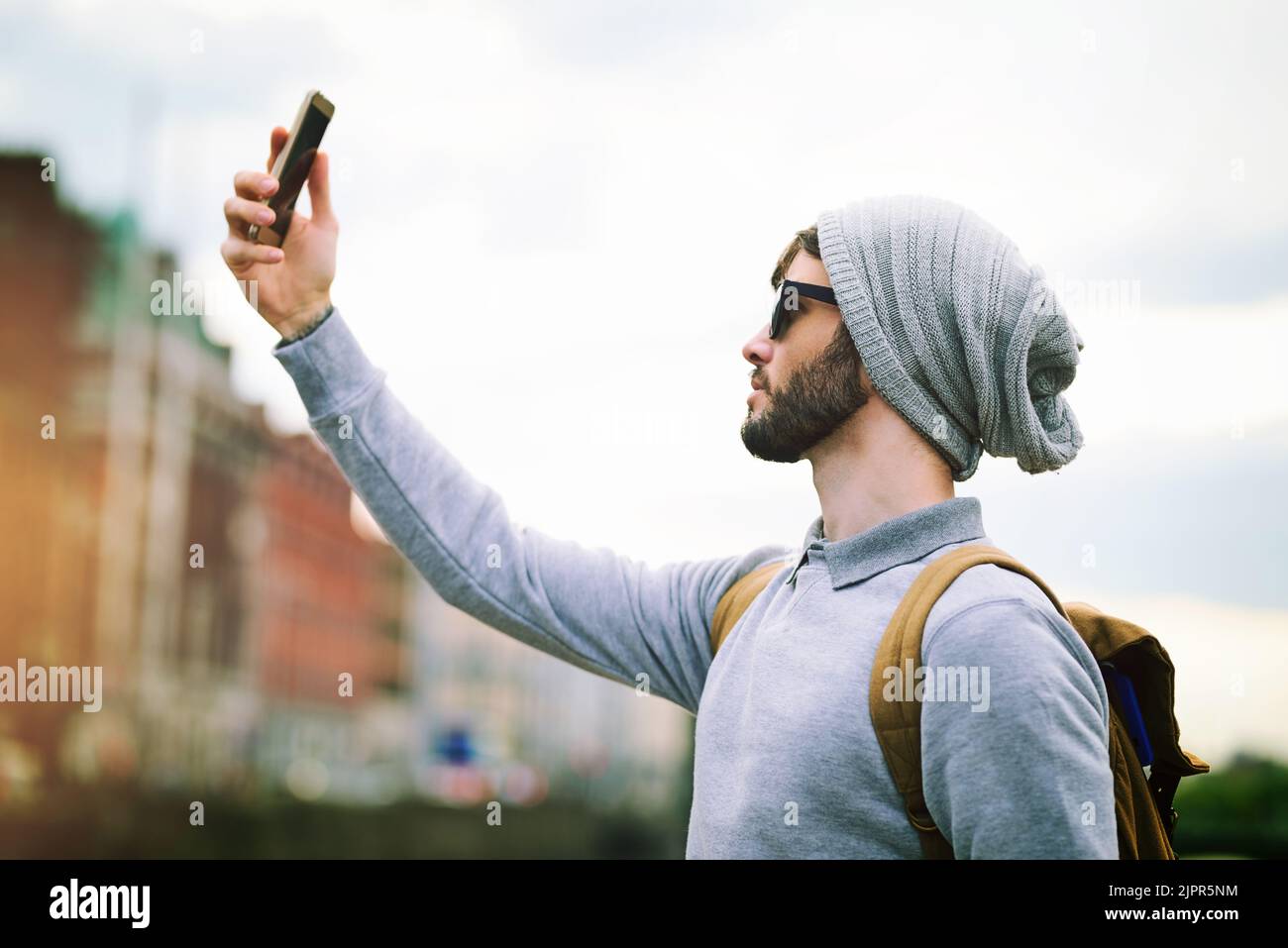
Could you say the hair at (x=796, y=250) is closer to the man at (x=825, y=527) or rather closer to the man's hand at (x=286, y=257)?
the man at (x=825, y=527)

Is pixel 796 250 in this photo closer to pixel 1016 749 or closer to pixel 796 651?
pixel 796 651

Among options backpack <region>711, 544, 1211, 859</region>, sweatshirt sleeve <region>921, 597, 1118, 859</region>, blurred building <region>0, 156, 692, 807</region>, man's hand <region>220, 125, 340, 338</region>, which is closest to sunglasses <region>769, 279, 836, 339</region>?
backpack <region>711, 544, 1211, 859</region>

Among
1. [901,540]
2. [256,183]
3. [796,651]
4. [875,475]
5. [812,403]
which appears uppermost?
→ [256,183]

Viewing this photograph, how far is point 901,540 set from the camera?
2.72 metres

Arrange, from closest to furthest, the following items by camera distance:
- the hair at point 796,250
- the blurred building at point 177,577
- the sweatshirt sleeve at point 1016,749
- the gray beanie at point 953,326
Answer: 1. the sweatshirt sleeve at point 1016,749
2. the gray beanie at point 953,326
3. the hair at point 796,250
4. the blurred building at point 177,577

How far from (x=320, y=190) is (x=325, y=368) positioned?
16.7 inches

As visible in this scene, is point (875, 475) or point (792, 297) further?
point (792, 297)

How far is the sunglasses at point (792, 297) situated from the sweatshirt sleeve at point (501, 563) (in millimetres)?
559

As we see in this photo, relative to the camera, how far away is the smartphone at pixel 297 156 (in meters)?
2.79

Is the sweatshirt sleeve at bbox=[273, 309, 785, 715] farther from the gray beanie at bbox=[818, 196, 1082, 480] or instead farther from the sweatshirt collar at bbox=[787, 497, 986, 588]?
the gray beanie at bbox=[818, 196, 1082, 480]

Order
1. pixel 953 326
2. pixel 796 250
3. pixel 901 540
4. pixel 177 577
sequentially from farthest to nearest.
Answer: pixel 177 577 → pixel 796 250 → pixel 953 326 → pixel 901 540

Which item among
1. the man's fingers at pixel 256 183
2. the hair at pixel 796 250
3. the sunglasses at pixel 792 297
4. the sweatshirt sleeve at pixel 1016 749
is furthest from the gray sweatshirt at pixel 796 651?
the hair at pixel 796 250

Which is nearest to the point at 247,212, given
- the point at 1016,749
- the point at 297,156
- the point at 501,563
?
the point at 297,156
